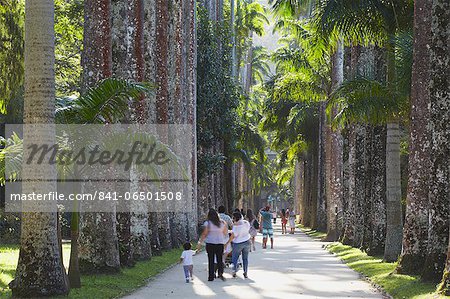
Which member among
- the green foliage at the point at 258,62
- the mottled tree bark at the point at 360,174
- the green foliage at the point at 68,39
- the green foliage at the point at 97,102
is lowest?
the mottled tree bark at the point at 360,174

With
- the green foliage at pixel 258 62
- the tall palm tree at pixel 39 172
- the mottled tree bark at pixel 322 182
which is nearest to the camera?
the tall palm tree at pixel 39 172

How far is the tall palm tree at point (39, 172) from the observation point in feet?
46.2

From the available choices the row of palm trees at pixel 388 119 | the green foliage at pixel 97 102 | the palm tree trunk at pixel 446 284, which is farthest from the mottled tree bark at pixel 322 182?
the palm tree trunk at pixel 446 284

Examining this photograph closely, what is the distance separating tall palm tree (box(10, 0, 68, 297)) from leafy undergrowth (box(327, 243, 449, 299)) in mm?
6227

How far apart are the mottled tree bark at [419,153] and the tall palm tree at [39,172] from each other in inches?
301

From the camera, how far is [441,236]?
1656 centimetres

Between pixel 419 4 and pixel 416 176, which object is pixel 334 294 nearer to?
pixel 416 176

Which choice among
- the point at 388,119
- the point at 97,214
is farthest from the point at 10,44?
the point at 388,119

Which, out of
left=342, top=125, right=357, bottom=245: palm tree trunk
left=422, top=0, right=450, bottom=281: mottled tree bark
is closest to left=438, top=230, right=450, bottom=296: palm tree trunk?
left=422, top=0, right=450, bottom=281: mottled tree bark

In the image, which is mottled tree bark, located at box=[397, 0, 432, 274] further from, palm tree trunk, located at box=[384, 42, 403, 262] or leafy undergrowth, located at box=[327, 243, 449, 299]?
palm tree trunk, located at box=[384, 42, 403, 262]

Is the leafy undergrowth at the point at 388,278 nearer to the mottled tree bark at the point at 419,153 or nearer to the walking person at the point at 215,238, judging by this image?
the mottled tree bark at the point at 419,153

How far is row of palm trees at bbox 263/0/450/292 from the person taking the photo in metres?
16.9

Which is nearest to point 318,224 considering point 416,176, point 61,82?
point 61,82

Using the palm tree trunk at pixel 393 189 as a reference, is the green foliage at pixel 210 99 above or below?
above
